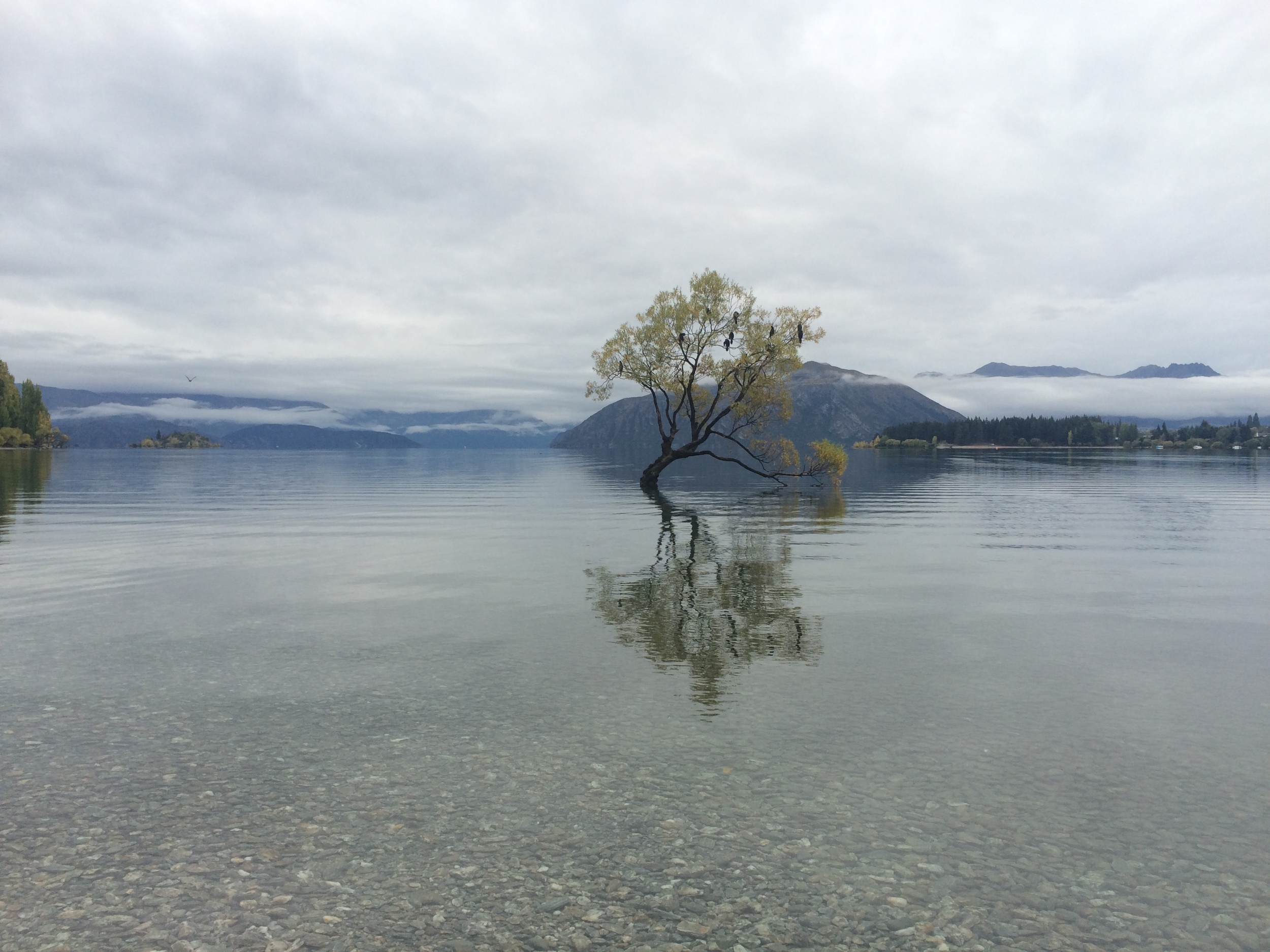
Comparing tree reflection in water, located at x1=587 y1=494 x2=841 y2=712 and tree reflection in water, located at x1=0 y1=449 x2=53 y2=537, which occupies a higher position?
tree reflection in water, located at x1=587 y1=494 x2=841 y2=712

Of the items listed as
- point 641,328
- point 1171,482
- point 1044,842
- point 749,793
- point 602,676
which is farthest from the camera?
point 1171,482

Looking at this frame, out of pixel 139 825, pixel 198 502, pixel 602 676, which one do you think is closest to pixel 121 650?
pixel 139 825

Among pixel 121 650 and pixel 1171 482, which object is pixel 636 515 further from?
pixel 1171 482

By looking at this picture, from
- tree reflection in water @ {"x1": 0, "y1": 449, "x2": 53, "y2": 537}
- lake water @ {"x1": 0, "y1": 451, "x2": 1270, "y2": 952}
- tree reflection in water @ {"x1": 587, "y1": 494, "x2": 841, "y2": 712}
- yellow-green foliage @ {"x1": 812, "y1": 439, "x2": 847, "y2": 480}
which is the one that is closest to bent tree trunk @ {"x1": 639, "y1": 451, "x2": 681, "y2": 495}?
yellow-green foliage @ {"x1": 812, "y1": 439, "x2": 847, "y2": 480}

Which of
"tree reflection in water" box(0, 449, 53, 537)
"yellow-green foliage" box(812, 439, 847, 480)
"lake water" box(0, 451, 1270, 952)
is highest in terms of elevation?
"yellow-green foliage" box(812, 439, 847, 480)

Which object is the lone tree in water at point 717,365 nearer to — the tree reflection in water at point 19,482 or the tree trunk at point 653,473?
the tree trunk at point 653,473

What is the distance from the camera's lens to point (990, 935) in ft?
24.3

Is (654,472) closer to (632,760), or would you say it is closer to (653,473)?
(653,473)

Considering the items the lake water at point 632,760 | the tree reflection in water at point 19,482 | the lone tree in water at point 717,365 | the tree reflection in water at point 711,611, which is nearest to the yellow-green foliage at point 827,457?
the lone tree in water at point 717,365

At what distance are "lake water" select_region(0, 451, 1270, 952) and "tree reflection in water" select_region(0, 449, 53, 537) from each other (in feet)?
108

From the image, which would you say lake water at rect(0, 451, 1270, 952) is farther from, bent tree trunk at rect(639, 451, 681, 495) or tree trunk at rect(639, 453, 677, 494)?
tree trunk at rect(639, 453, 677, 494)

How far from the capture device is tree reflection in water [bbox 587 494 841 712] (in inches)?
656

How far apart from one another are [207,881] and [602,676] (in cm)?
809

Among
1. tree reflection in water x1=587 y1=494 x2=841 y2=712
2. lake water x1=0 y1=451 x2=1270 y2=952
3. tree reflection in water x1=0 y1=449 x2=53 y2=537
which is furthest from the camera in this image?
tree reflection in water x1=0 y1=449 x2=53 y2=537
